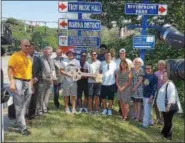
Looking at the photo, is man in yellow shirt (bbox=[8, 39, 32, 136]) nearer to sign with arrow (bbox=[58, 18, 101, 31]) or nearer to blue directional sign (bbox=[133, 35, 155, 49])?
blue directional sign (bbox=[133, 35, 155, 49])

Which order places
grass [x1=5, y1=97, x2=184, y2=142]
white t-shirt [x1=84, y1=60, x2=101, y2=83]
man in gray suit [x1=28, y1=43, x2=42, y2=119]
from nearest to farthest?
grass [x1=5, y1=97, x2=184, y2=142] → man in gray suit [x1=28, y1=43, x2=42, y2=119] → white t-shirt [x1=84, y1=60, x2=101, y2=83]

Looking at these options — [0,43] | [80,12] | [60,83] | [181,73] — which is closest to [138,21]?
[80,12]

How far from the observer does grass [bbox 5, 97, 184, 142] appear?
6465 millimetres

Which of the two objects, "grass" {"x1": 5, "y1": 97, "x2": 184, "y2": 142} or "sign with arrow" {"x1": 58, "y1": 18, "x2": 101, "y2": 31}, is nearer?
"grass" {"x1": 5, "y1": 97, "x2": 184, "y2": 142}

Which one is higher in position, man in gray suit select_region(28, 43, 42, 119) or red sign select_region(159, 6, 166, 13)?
red sign select_region(159, 6, 166, 13)

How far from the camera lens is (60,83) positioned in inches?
346

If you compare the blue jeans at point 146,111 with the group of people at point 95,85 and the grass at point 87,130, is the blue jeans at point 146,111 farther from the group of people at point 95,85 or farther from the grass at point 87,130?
the grass at point 87,130

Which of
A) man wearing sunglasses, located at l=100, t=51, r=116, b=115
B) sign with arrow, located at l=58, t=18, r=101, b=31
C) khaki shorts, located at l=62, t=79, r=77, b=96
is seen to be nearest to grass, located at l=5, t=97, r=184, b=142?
khaki shorts, located at l=62, t=79, r=77, b=96

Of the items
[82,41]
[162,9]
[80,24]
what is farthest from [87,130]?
[82,41]

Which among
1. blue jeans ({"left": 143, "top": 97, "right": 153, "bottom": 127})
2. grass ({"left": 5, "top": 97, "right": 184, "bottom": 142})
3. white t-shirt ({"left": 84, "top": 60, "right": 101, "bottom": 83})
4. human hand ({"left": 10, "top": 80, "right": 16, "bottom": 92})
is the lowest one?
grass ({"left": 5, "top": 97, "right": 184, "bottom": 142})

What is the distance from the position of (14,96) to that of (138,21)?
8666 mm

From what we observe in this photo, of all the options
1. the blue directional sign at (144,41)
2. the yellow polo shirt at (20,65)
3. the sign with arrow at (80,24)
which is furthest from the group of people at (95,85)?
the sign with arrow at (80,24)

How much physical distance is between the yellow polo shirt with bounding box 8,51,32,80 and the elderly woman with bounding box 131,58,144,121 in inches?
94.1

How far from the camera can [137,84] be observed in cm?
775
